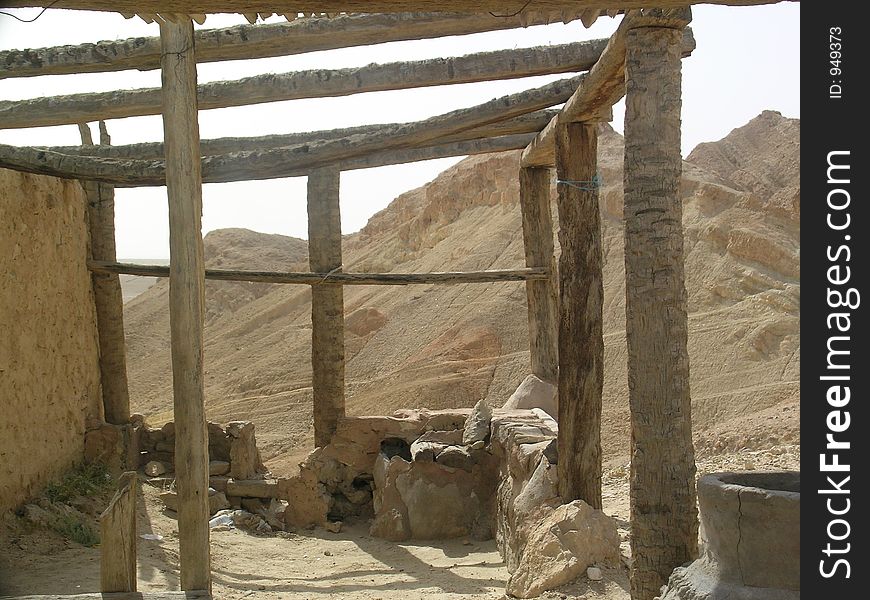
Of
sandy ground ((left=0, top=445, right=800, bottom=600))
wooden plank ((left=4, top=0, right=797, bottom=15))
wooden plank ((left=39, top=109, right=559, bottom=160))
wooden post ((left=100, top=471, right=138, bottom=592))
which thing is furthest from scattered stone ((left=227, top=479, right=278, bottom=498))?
wooden plank ((left=4, top=0, right=797, bottom=15))

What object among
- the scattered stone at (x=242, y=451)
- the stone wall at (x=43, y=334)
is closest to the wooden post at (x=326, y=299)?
the scattered stone at (x=242, y=451)

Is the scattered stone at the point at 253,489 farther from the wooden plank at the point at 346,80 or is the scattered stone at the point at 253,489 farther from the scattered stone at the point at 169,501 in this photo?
→ the wooden plank at the point at 346,80

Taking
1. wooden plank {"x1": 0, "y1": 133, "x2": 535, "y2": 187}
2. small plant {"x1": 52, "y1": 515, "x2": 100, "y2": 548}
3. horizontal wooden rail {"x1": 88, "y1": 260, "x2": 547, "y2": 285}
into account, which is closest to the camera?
small plant {"x1": 52, "y1": 515, "x2": 100, "y2": 548}

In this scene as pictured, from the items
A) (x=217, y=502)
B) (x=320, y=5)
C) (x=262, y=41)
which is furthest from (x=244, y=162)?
(x=320, y=5)

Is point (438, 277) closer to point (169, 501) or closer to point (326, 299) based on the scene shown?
point (326, 299)

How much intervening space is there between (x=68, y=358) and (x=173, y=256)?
4.21 m

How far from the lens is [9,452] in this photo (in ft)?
23.9

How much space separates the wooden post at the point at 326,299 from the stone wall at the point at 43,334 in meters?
2.28

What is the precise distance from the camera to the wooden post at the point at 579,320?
21.3 feet

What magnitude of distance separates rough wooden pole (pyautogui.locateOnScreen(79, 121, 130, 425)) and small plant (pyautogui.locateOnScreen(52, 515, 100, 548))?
2.20 meters

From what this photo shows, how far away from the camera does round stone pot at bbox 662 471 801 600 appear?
325cm

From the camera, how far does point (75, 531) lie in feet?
23.8

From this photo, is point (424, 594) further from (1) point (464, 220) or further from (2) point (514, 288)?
(1) point (464, 220)

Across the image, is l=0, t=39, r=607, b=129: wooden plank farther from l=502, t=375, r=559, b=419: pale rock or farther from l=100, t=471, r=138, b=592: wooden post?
l=100, t=471, r=138, b=592: wooden post
